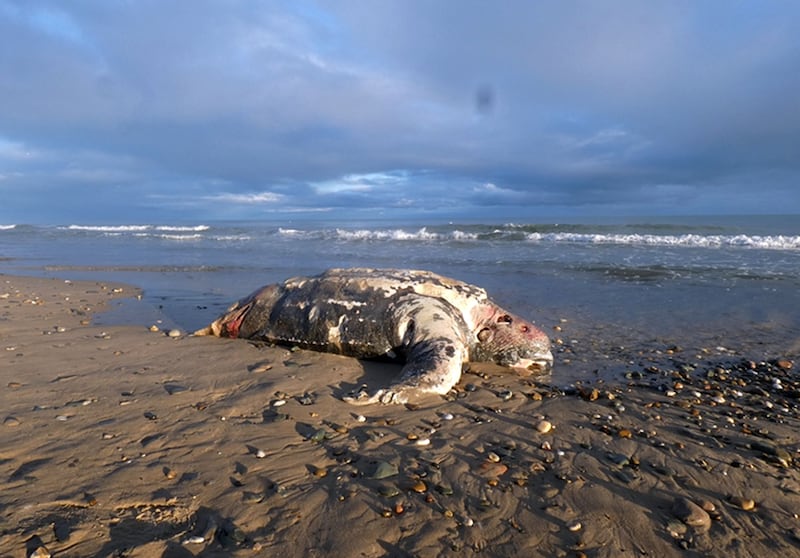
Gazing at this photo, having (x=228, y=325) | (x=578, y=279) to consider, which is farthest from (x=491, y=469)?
(x=578, y=279)

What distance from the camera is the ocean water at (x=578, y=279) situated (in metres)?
7.84

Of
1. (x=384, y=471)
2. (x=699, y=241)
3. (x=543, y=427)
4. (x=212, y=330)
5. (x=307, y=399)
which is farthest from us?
(x=699, y=241)

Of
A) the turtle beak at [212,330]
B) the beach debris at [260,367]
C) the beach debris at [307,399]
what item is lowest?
the beach debris at [307,399]

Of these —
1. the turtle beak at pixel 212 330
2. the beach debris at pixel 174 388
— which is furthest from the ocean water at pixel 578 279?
the beach debris at pixel 174 388

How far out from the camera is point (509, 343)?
6336 millimetres

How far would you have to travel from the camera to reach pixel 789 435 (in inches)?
163

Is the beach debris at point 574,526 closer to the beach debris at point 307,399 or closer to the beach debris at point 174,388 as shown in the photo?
the beach debris at point 307,399

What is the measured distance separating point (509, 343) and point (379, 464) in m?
3.39

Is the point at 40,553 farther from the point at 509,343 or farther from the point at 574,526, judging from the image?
the point at 509,343

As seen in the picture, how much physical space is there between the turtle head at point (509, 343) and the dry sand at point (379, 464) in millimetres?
487

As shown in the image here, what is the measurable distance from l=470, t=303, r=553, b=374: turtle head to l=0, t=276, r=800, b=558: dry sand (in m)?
0.49

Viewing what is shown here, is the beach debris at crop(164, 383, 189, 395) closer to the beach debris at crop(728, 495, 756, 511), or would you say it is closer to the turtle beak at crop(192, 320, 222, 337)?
the turtle beak at crop(192, 320, 222, 337)

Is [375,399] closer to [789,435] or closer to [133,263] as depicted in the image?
[789,435]

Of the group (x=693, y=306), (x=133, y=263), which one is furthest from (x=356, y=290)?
(x=133, y=263)
